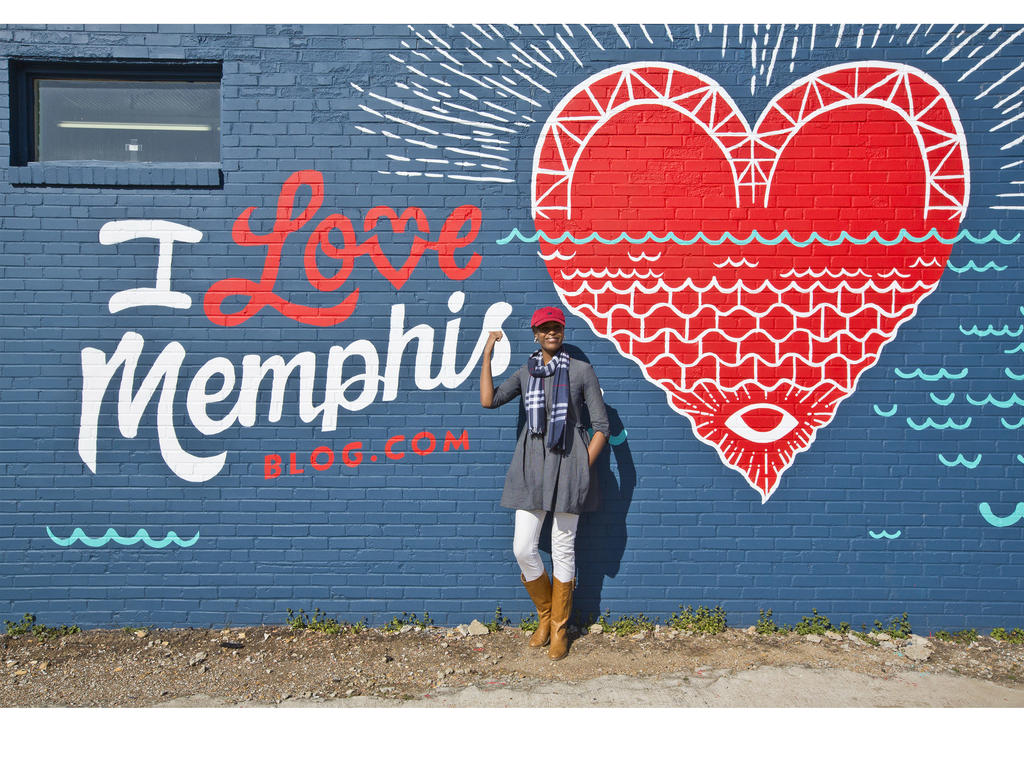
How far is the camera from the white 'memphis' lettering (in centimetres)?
483

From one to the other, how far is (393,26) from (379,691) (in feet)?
14.2

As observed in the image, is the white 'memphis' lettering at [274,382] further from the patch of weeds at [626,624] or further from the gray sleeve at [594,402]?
the patch of weeds at [626,624]

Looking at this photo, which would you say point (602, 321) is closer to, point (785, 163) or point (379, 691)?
point (785, 163)

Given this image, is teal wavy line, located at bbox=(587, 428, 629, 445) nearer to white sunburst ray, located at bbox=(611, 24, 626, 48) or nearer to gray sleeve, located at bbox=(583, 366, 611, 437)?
gray sleeve, located at bbox=(583, 366, 611, 437)

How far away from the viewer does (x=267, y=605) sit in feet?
16.0

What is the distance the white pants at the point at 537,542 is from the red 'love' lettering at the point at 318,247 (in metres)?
1.75

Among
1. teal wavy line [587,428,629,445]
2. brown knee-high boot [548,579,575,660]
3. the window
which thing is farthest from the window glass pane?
brown knee-high boot [548,579,575,660]

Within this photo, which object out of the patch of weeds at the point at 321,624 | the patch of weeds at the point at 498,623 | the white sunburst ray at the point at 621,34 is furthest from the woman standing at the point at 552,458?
the white sunburst ray at the point at 621,34

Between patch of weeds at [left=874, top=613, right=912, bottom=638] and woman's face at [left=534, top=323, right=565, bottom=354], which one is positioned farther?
patch of weeds at [left=874, top=613, right=912, bottom=638]

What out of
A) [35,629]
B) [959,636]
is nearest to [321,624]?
[35,629]

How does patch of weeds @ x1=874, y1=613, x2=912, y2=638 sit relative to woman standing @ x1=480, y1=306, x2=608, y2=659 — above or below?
below

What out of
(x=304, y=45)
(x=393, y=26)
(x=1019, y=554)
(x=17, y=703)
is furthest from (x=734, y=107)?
(x=17, y=703)

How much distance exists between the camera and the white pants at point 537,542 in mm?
4480

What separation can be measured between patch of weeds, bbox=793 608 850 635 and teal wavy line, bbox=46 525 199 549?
425 cm
